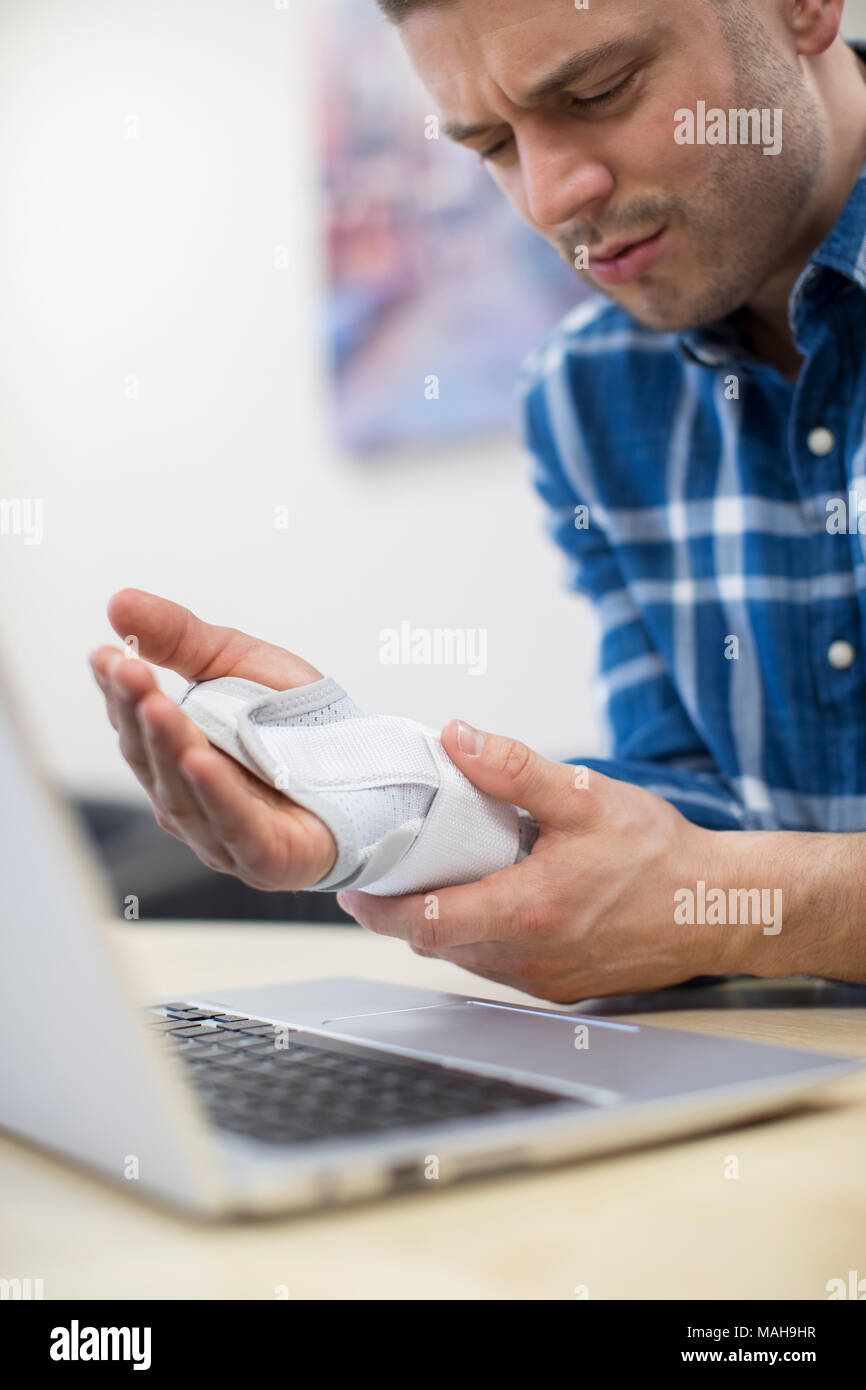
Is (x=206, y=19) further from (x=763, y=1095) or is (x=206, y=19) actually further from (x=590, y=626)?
(x=763, y=1095)

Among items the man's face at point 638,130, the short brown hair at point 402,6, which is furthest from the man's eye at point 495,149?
the short brown hair at point 402,6

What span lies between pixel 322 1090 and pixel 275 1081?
0.02 meters

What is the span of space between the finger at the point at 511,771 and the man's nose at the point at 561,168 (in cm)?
49

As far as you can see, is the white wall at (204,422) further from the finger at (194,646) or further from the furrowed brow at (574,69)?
the finger at (194,646)

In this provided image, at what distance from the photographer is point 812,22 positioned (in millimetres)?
952

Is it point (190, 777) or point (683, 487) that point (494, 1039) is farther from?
point (683, 487)

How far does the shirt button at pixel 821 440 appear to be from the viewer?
3.12 feet

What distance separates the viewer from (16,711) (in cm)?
28

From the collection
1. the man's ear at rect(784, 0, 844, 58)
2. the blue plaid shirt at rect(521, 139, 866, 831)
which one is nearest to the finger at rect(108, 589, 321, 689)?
the blue plaid shirt at rect(521, 139, 866, 831)

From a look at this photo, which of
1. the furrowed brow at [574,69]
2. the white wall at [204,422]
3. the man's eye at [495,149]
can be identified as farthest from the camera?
the white wall at [204,422]

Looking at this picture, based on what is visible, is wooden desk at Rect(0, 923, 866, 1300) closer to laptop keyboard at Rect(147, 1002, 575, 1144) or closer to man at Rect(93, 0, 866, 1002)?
laptop keyboard at Rect(147, 1002, 575, 1144)

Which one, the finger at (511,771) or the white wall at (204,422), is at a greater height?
the white wall at (204,422)

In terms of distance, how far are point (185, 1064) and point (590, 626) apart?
155 cm

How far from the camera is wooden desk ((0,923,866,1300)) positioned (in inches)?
12.0
